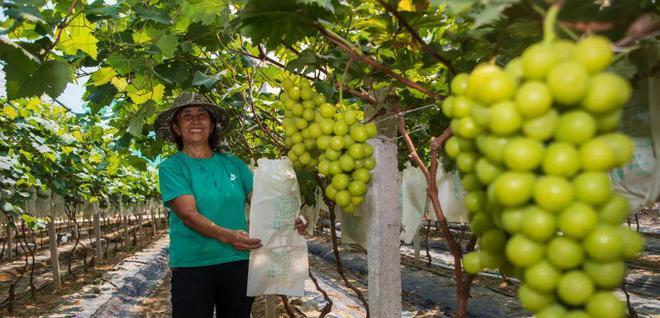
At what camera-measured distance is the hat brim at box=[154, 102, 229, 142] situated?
9.33 ft

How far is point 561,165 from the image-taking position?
645 millimetres

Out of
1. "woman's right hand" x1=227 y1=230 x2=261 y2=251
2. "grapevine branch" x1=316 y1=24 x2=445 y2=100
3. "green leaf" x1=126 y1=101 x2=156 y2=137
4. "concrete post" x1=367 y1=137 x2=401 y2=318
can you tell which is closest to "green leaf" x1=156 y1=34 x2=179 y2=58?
"green leaf" x1=126 y1=101 x2=156 y2=137

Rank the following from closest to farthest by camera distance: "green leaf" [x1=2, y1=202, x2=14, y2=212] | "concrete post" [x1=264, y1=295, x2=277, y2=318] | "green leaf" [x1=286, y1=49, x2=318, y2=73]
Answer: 1. "green leaf" [x1=286, y1=49, x2=318, y2=73]
2. "concrete post" [x1=264, y1=295, x2=277, y2=318]
3. "green leaf" [x1=2, y1=202, x2=14, y2=212]

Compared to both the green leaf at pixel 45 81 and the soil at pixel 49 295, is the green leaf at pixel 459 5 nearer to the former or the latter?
the green leaf at pixel 45 81

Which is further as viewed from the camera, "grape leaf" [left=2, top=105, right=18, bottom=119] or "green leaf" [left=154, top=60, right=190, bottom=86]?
"grape leaf" [left=2, top=105, right=18, bottom=119]

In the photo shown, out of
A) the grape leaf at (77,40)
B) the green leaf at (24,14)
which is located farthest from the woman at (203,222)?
the green leaf at (24,14)

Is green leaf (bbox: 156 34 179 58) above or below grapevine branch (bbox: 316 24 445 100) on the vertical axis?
above

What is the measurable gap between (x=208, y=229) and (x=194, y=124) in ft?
2.28

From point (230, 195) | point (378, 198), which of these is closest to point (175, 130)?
point (230, 195)

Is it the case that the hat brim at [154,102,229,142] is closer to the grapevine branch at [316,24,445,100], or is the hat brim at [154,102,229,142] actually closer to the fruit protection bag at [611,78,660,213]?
the grapevine branch at [316,24,445,100]

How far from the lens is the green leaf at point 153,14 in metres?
2.19

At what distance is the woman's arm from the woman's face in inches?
17.1

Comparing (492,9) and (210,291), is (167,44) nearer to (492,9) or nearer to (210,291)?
(210,291)

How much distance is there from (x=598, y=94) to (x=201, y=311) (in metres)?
2.37
